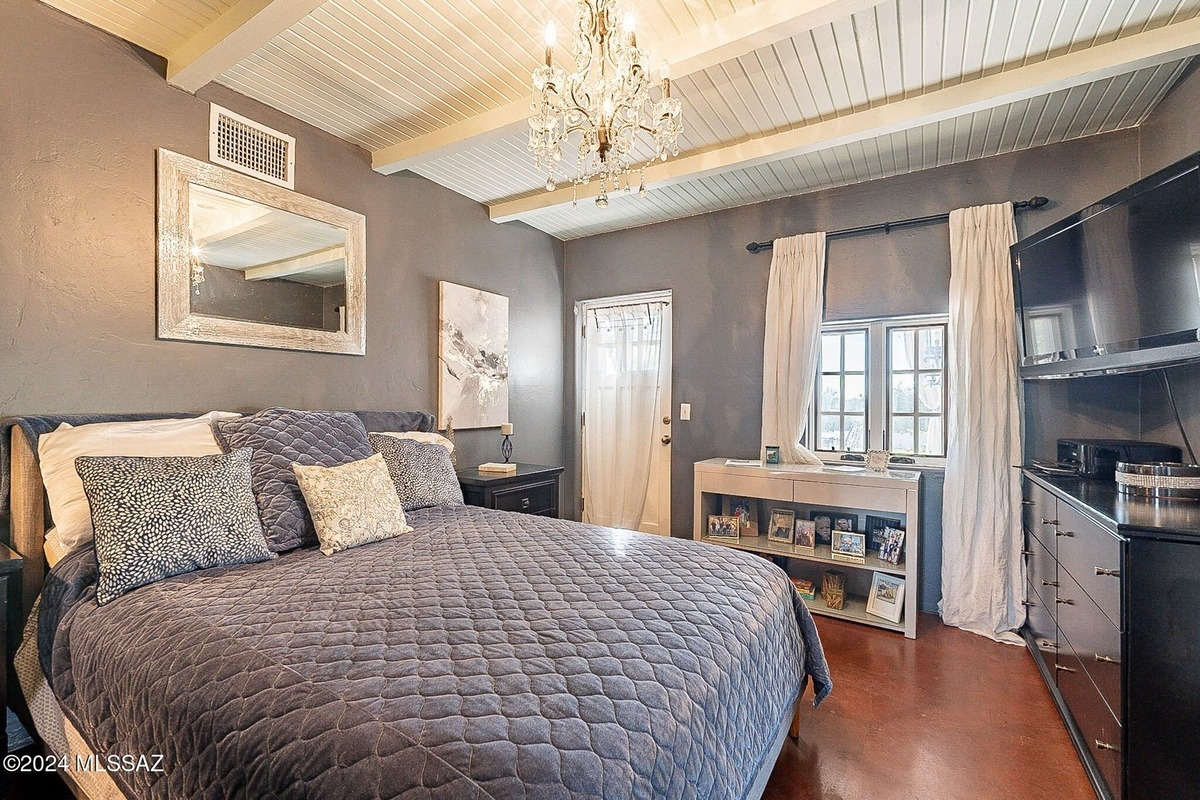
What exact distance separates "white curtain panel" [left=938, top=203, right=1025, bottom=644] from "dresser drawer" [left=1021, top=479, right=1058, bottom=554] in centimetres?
8

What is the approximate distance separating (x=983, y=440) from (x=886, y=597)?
1034 mm

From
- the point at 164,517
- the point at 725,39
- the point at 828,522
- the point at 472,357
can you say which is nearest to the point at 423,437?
the point at 472,357

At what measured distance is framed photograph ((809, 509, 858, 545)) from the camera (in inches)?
128

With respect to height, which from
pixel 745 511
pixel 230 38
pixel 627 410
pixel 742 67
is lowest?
pixel 745 511

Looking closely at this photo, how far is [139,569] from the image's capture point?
1495mm

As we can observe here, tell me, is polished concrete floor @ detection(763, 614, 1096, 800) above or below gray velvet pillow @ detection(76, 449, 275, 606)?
below

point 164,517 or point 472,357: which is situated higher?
point 472,357

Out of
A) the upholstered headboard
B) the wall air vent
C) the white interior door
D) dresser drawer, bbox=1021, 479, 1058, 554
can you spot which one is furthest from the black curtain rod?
the upholstered headboard

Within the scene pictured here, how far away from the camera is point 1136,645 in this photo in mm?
1452

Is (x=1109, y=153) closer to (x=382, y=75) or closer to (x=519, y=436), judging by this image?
(x=382, y=75)

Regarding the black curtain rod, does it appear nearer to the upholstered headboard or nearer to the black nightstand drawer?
the black nightstand drawer

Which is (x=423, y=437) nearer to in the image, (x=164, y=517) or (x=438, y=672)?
(x=164, y=517)

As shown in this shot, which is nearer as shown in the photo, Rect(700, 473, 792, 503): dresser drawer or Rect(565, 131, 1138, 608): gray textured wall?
Rect(565, 131, 1138, 608): gray textured wall

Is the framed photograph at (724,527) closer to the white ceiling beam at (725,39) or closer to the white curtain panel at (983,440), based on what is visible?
the white curtain panel at (983,440)
